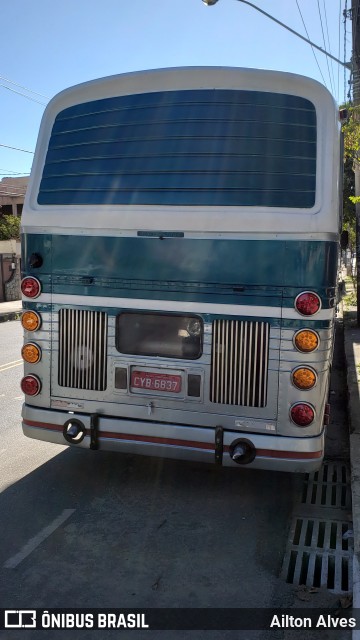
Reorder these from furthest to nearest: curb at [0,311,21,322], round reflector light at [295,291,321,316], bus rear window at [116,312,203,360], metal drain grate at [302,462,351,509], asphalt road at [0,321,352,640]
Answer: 1. curb at [0,311,21,322]
2. metal drain grate at [302,462,351,509]
3. bus rear window at [116,312,203,360]
4. round reflector light at [295,291,321,316]
5. asphalt road at [0,321,352,640]

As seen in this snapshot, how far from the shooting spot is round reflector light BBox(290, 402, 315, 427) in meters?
3.97

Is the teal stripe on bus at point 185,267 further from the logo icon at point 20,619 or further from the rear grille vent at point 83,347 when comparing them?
the logo icon at point 20,619

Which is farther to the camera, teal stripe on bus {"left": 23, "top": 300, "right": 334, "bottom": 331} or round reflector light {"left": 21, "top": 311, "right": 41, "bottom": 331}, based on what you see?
round reflector light {"left": 21, "top": 311, "right": 41, "bottom": 331}

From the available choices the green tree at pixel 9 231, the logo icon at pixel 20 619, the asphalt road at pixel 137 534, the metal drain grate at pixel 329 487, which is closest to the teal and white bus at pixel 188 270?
the asphalt road at pixel 137 534

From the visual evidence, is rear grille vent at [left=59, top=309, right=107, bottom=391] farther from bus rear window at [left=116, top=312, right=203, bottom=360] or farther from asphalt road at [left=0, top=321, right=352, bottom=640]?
asphalt road at [left=0, top=321, right=352, bottom=640]

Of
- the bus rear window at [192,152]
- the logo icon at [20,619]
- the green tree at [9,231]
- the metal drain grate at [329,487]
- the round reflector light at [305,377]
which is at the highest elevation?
the green tree at [9,231]

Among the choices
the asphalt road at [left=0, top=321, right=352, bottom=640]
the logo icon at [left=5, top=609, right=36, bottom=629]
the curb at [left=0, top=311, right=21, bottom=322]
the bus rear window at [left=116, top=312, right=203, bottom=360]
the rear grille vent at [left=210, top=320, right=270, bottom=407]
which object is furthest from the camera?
the curb at [left=0, top=311, right=21, bottom=322]

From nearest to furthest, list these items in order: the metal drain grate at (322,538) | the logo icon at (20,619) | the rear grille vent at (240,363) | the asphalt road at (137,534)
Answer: the logo icon at (20,619) → the asphalt road at (137,534) → the metal drain grate at (322,538) → the rear grille vent at (240,363)

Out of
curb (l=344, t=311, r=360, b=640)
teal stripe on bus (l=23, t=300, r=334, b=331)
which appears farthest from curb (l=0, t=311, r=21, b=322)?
teal stripe on bus (l=23, t=300, r=334, b=331)

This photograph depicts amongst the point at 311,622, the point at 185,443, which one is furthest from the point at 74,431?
the point at 311,622

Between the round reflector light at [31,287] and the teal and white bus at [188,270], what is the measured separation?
0.01 m

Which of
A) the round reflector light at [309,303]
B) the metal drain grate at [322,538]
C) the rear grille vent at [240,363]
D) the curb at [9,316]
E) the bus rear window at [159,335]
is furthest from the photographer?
the curb at [9,316]

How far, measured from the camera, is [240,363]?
4.07 m

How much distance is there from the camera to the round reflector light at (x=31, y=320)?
14.9 ft
